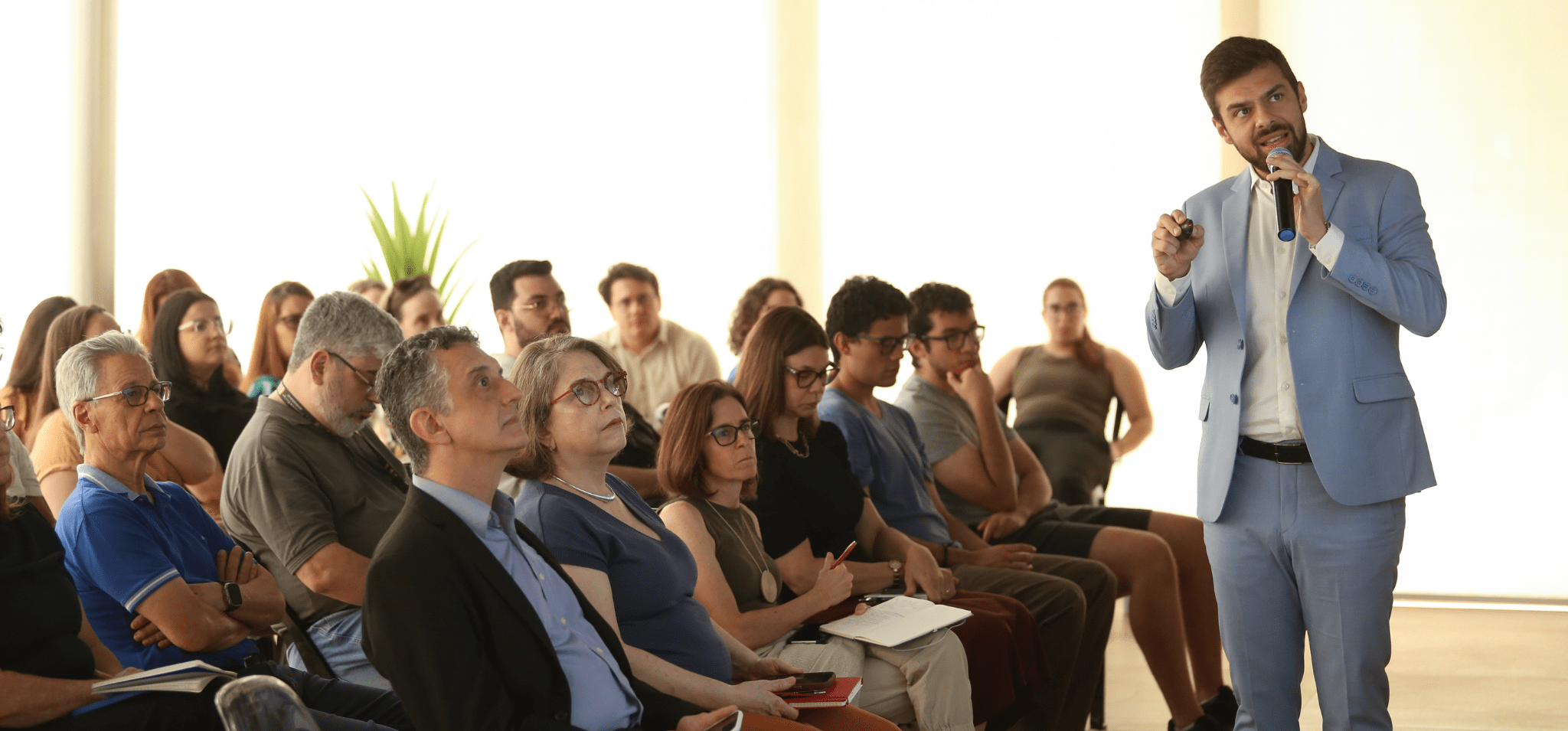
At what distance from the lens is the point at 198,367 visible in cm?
398

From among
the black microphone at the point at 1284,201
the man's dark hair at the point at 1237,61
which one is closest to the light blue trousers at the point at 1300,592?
the black microphone at the point at 1284,201

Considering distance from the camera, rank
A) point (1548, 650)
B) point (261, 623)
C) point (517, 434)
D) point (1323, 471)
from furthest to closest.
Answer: point (1548, 650) < point (261, 623) < point (1323, 471) < point (517, 434)

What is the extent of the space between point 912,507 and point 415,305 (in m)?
2.11

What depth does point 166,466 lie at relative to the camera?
3.31 metres

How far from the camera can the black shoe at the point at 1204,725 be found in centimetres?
349

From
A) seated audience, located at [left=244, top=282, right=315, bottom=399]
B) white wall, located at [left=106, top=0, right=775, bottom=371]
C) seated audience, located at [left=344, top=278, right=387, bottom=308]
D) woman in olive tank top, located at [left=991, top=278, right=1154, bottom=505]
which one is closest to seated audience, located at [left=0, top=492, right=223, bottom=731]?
seated audience, located at [left=244, top=282, right=315, bottom=399]

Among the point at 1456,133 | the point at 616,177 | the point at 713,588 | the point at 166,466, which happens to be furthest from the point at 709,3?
the point at 713,588

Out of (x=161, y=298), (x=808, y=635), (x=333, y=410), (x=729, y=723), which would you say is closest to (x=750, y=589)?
(x=808, y=635)

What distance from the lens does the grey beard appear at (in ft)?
9.24

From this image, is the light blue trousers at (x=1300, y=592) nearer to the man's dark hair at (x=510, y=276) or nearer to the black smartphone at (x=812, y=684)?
the black smartphone at (x=812, y=684)

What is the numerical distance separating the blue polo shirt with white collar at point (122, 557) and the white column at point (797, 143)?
15.5 ft

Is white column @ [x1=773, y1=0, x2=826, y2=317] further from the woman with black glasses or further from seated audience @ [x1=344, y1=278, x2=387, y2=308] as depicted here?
the woman with black glasses

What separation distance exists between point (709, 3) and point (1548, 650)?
5115 mm

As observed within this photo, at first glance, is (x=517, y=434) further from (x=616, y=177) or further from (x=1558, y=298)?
(x=1558, y=298)
